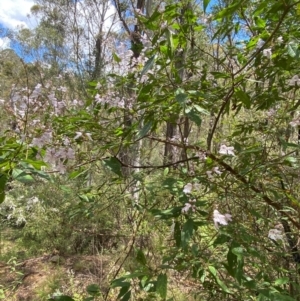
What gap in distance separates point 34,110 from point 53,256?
425 centimetres

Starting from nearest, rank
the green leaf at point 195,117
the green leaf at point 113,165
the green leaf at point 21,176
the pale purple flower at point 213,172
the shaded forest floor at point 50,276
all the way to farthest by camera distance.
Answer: the green leaf at point 21,176
the green leaf at point 195,117
the green leaf at point 113,165
the pale purple flower at point 213,172
the shaded forest floor at point 50,276

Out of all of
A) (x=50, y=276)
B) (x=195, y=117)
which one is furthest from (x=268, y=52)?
(x=50, y=276)

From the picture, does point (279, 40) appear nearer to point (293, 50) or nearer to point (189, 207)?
point (293, 50)

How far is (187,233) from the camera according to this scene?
735 mm

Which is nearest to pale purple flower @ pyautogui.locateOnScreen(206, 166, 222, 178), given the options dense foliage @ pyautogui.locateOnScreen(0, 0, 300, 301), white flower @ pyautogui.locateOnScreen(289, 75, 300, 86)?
dense foliage @ pyautogui.locateOnScreen(0, 0, 300, 301)

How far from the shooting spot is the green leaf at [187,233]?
2.34 feet

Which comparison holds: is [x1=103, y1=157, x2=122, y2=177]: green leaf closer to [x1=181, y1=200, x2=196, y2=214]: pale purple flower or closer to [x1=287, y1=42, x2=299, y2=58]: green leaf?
[x1=181, y1=200, x2=196, y2=214]: pale purple flower

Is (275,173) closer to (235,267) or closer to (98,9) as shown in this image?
(235,267)

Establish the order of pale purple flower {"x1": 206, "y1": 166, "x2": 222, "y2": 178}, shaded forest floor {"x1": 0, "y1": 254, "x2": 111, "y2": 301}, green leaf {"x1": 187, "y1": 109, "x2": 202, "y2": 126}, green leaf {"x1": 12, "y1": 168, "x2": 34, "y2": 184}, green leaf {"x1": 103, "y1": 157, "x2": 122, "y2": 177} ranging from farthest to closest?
shaded forest floor {"x1": 0, "y1": 254, "x2": 111, "y2": 301} < pale purple flower {"x1": 206, "y1": 166, "x2": 222, "y2": 178} < green leaf {"x1": 103, "y1": 157, "x2": 122, "y2": 177} < green leaf {"x1": 187, "y1": 109, "x2": 202, "y2": 126} < green leaf {"x1": 12, "y1": 168, "x2": 34, "y2": 184}

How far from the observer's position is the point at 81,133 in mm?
948

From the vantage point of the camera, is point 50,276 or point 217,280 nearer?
point 217,280

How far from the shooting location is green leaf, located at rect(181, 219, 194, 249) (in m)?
0.71

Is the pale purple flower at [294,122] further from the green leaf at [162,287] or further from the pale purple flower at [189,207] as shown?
the green leaf at [162,287]

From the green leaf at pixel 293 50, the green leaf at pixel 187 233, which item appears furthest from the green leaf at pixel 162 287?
the green leaf at pixel 293 50
